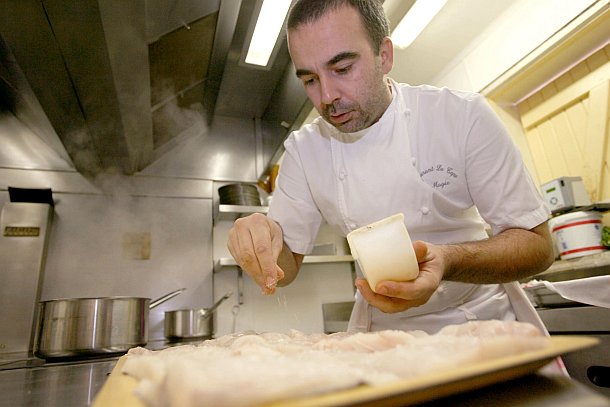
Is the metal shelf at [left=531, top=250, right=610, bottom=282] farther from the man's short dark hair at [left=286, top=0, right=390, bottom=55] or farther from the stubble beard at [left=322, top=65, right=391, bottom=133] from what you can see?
the man's short dark hair at [left=286, top=0, right=390, bottom=55]

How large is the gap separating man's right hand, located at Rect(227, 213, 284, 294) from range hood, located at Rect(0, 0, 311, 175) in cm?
75

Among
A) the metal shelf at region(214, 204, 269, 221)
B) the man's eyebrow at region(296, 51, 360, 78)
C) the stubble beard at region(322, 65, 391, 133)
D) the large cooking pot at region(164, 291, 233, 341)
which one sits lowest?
the large cooking pot at region(164, 291, 233, 341)

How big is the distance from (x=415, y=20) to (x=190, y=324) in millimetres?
2277

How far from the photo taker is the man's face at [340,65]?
118 cm

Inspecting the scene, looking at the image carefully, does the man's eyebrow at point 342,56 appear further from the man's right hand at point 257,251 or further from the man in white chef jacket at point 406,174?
the man's right hand at point 257,251

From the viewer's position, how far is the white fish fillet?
360 mm

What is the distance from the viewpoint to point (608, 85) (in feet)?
7.36

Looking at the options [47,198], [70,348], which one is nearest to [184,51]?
[47,198]

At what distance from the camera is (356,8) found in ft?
4.05

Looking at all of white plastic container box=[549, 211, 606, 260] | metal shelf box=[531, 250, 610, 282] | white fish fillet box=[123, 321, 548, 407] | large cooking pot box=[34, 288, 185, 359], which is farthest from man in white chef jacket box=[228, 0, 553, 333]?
white plastic container box=[549, 211, 606, 260]

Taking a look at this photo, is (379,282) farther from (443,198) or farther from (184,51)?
(184,51)

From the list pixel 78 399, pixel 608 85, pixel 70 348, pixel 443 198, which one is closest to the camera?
pixel 78 399

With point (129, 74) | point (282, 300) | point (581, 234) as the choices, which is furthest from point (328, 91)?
point (282, 300)

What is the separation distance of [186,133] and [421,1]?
1880 mm
